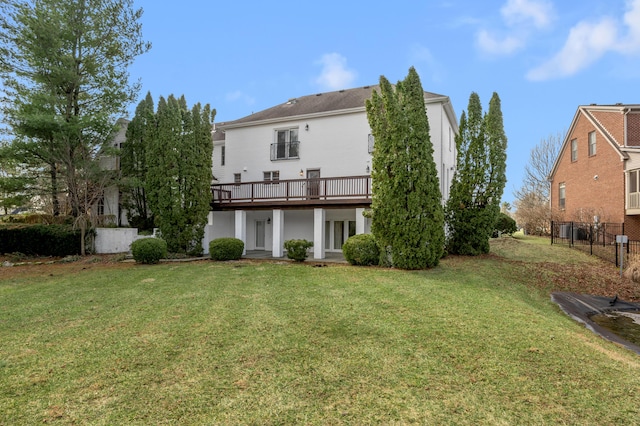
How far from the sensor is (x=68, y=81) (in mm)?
16094

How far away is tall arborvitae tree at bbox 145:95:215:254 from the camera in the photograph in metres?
15.2

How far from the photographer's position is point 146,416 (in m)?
3.07

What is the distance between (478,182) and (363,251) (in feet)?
19.7

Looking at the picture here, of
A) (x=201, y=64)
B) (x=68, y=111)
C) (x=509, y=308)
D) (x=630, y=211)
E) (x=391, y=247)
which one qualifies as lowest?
(x=509, y=308)

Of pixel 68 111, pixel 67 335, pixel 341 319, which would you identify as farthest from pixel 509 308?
pixel 68 111

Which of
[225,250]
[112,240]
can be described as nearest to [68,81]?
[112,240]

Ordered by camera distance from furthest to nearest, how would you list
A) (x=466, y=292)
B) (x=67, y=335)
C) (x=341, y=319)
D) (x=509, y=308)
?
(x=466, y=292) → (x=509, y=308) → (x=341, y=319) → (x=67, y=335)

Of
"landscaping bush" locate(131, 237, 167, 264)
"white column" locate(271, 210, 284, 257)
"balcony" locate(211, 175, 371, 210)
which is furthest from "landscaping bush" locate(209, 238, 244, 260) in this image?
"balcony" locate(211, 175, 371, 210)

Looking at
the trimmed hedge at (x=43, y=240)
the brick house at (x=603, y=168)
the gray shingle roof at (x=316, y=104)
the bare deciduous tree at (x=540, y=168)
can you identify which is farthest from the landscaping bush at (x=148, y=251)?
the bare deciduous tree at (x=540, y=168)

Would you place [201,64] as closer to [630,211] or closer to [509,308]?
[509,308]

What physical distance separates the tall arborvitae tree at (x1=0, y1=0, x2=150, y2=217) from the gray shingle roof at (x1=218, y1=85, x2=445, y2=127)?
6314 millimetres

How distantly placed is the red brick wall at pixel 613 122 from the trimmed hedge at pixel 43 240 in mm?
29124

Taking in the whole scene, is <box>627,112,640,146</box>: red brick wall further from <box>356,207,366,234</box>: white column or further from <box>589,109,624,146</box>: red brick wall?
<box>356,207,366,234</box>: white column

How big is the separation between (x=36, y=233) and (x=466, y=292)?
725 inches
